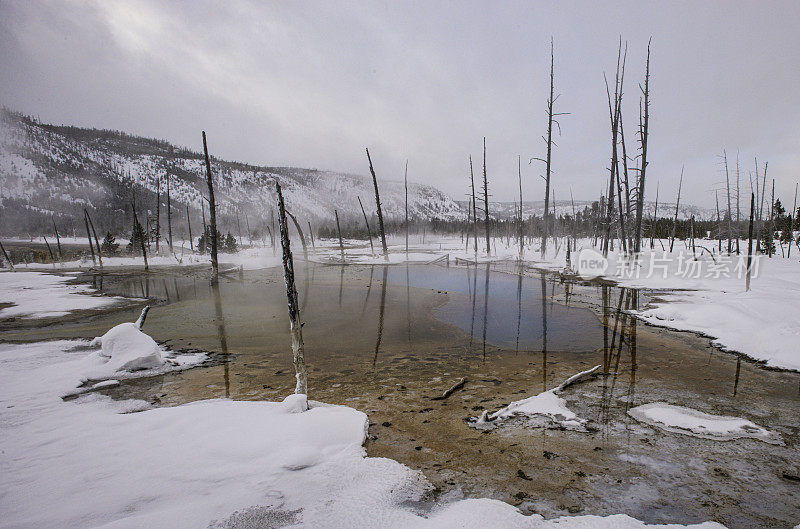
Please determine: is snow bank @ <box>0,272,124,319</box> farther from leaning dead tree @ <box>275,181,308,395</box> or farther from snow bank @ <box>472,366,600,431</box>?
snow bank @ <box>472,366,600,431</box>

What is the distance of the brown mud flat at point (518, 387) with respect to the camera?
369 cm

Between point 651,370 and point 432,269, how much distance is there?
19765 millimetres

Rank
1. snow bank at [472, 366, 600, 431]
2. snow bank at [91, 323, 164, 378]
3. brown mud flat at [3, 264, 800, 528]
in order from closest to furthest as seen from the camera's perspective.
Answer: brown mud flat at [3, 264, 800, 528] < snow bank at [472, 366, 600, 431] < snow bank at [91, 323, 164, 378]

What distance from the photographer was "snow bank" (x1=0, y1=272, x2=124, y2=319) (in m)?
13.5

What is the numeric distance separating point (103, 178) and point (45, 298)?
133 meters

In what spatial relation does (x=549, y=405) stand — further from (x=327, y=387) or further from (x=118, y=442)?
(x=118, y=442)

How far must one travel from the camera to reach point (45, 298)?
1617 cm

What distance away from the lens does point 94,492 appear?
310 cm

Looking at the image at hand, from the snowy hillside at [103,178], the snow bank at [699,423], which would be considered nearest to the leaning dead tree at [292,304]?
the snow bank at [699,423]

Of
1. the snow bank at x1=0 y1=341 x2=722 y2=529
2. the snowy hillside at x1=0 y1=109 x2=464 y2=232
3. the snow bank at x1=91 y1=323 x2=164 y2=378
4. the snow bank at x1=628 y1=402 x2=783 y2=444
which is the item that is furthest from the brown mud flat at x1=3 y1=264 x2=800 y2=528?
the snowy hillside at x1=0 y1=109 x2=464 y2=232

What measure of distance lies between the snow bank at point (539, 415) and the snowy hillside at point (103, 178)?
86074 mm

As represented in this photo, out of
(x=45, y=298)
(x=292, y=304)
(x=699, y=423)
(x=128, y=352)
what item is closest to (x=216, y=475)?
(x=292, y=304)

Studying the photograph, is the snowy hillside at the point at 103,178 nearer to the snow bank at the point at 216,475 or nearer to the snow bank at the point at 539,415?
the snow bank at the point at 216,475

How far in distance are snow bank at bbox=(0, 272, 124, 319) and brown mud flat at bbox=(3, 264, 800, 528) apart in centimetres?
232
